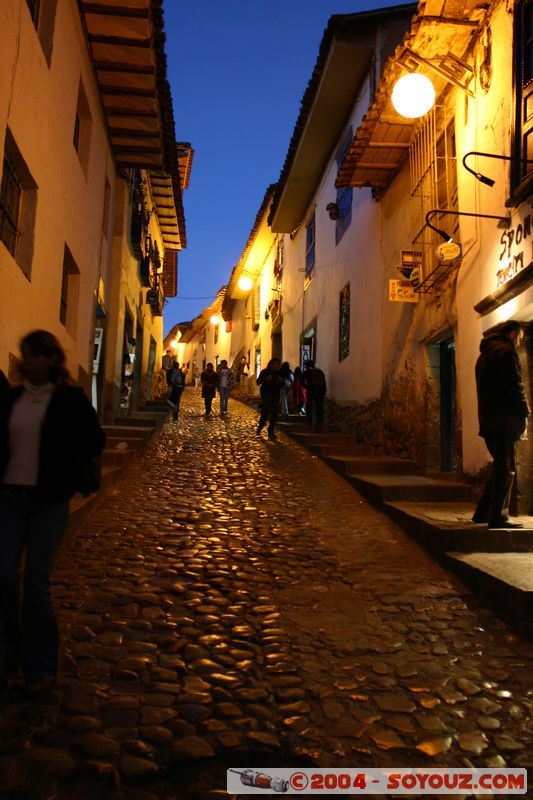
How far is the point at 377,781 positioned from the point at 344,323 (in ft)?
38.9

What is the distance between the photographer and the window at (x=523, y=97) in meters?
5.84

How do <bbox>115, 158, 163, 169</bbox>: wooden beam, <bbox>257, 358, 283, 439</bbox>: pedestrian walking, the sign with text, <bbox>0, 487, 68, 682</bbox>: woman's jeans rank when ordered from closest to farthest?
<bbox>0, 487, 68, 682</bbox>: woman's jeans, the sign with text, <bbox>115, 158, 163, 169</bbox>: wooden beam, <bbox>257, 358, 283, 439</bbox>: pedestrian walking

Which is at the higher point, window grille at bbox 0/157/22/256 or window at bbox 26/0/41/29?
window at bbox 26/0/41/29

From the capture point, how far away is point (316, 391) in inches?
513

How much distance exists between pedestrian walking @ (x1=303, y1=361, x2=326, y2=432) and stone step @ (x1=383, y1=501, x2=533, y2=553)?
22.5 ft

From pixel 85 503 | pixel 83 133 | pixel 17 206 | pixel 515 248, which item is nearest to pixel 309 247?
pixel 83 133

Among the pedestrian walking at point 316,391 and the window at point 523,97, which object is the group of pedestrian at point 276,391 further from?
the window at point 523,97

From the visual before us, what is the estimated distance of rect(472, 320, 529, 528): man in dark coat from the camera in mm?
5145

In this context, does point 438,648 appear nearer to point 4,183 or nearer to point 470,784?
point 470,784

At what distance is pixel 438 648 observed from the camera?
350 cm

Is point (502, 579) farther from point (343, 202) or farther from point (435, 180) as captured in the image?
point (343, 202)

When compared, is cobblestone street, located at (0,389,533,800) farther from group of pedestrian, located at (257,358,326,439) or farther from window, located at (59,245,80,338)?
group of pedestrian, located at (257,358,326,439)

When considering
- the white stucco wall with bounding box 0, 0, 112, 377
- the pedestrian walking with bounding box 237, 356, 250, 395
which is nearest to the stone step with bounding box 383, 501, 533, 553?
the white stucco wall with bounding box 0, 0, 112, 377

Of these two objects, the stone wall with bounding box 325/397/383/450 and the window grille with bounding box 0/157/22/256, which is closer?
the window grille with bounding box 0/157/22/256
